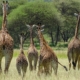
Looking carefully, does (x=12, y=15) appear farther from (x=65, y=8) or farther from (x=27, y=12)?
(x=65, y=8)

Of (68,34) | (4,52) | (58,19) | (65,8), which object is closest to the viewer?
(4,52)

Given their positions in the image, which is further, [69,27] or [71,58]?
[69,27]

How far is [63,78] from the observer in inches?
439

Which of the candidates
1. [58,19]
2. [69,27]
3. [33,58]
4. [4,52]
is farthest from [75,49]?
[69,27]

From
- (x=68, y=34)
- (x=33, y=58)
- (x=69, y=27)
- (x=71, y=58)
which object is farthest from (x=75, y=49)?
(x=68, y=34)

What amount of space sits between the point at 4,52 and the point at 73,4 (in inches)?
2486

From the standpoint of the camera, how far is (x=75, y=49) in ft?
50.3

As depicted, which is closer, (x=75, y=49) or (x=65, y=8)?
(x=75, y=49)

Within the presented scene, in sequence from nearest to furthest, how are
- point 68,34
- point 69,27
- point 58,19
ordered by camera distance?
point 58,19
point 69,27
point 68,34

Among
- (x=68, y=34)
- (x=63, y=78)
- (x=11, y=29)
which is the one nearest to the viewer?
(x=63, y=78)

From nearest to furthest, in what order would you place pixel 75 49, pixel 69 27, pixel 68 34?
1. pixel 75 49
2. pixel 69 27
3. pixel 68 34

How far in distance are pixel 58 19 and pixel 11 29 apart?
27.1ft

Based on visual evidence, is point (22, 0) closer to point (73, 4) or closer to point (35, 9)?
point (73, 4)

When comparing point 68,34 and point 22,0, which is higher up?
point 22,0
